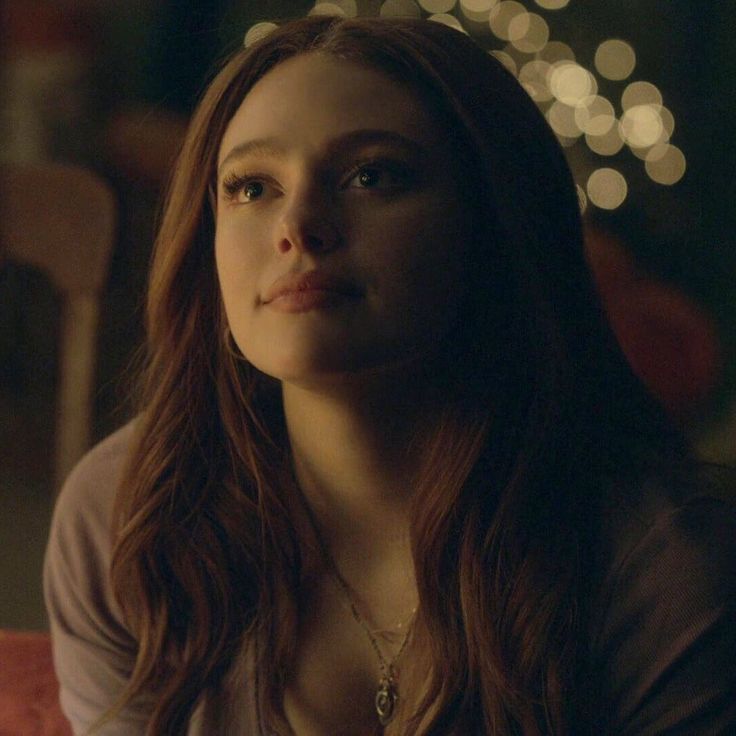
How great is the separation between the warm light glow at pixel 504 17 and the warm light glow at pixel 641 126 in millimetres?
404

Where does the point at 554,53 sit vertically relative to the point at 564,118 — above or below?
above

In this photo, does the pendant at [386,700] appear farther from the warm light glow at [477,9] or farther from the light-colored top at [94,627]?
the warm light glow at [477,9]

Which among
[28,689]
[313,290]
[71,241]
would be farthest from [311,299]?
[71,241]

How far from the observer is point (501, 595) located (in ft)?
2.52

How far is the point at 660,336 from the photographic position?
2270 millimetres

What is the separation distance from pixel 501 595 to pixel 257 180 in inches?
13.2

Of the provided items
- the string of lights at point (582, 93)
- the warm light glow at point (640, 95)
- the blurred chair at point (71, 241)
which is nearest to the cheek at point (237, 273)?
the blurred chair at point (71, 241)

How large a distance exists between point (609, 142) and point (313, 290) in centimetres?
256

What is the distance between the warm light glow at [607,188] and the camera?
312cm

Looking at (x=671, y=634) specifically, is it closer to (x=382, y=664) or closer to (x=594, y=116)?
(x=382, y=664)

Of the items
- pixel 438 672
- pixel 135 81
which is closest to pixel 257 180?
pixel 438 672

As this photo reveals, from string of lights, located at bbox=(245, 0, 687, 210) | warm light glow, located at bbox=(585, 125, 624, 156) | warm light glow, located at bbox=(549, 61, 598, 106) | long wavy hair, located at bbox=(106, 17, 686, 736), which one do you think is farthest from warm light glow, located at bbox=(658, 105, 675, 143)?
long wavy hair, located at bbox=(106, 17, 686, 736)

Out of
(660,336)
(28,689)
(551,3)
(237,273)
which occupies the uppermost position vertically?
(551,3)

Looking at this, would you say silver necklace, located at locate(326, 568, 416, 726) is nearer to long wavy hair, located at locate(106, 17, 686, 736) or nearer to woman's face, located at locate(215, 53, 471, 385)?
long wavy hair, located at locate(106, 17, 686, 736)
